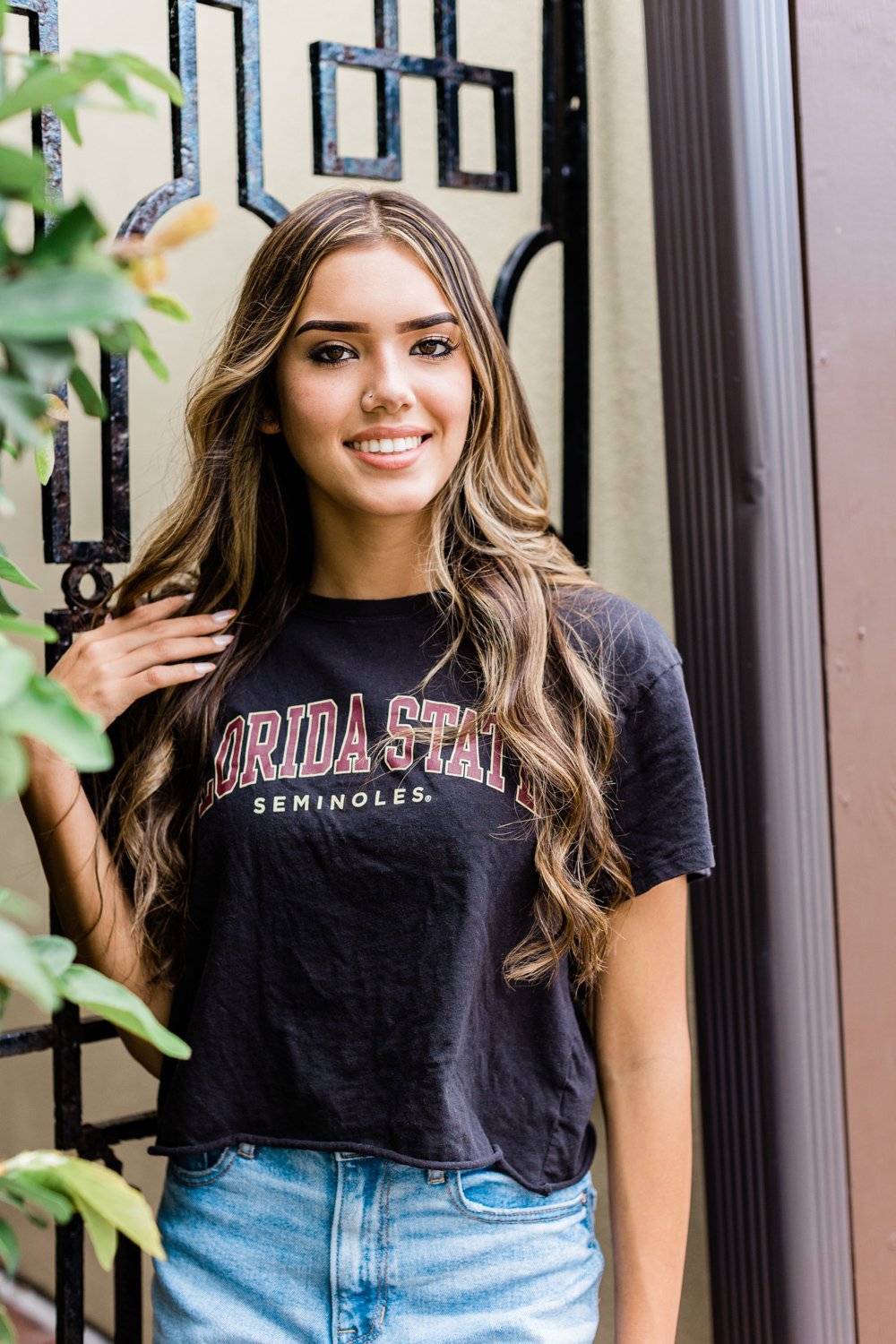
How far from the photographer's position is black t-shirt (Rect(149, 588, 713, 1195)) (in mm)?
1239

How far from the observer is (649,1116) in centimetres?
137

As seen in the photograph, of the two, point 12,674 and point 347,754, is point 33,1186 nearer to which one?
point 12,674

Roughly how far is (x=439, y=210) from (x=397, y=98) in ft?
1.70

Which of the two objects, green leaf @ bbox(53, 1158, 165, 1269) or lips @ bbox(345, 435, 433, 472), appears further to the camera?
lips @ bbox(345, 435, 433, 472)

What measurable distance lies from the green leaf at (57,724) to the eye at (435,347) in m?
0.91

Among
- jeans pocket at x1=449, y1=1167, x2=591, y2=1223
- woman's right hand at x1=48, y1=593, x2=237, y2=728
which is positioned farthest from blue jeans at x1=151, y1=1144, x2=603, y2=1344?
woman's right hand at x1=48, y1=593, x2=237, y2=728

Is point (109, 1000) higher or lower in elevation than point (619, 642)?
lower

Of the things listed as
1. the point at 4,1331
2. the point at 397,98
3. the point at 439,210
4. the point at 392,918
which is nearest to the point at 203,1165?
the point at 392,918

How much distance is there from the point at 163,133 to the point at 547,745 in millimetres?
1371

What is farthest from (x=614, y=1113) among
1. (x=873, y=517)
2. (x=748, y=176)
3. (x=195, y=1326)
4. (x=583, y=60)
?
(x=583, y=60)

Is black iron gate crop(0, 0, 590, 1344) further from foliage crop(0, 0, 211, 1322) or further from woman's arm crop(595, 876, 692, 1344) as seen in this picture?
foliage crop(0, 0, 211, 1322)

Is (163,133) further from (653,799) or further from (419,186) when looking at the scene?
(653,799)

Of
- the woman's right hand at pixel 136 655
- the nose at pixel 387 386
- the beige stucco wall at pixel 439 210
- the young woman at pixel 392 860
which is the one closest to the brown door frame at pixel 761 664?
the young woman at pixel 392 860

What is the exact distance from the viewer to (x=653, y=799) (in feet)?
4.30
